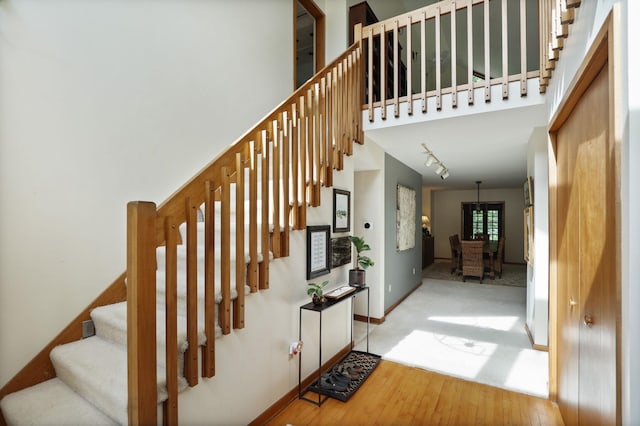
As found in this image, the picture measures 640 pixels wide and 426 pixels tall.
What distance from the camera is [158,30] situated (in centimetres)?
255

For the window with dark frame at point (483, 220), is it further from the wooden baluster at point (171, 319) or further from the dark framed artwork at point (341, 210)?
the wooden baluster at point (171, 319)

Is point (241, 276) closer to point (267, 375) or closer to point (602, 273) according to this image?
point (267, 375)

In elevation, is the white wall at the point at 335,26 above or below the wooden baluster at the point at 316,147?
above

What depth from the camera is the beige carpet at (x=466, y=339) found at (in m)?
2.87

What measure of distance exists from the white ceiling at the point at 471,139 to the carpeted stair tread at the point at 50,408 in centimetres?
315

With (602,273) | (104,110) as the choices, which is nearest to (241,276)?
(104,110)

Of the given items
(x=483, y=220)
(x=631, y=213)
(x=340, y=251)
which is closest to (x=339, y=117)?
(x=340, y=251)

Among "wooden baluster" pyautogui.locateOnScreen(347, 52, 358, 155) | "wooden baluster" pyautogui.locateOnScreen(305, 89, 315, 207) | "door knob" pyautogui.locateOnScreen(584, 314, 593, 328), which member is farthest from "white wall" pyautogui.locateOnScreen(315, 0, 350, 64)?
"door knob" pyautogui.locateOnScreen(584, 314, 593, 328)

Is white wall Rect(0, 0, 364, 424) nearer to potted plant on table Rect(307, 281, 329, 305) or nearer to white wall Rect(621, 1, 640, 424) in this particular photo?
potted plant on table Rect(307, 281, 329, 305)

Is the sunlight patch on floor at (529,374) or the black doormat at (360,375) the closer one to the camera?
the black doormat at (360,375)

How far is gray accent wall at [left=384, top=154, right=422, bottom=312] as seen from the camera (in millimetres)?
4572

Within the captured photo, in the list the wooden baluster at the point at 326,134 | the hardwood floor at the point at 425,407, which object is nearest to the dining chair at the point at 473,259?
the hardwood floor at the point at 425,407

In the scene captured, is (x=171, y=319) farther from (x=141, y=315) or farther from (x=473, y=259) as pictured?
(x=473, y=259)

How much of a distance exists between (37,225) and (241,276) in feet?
4.16
